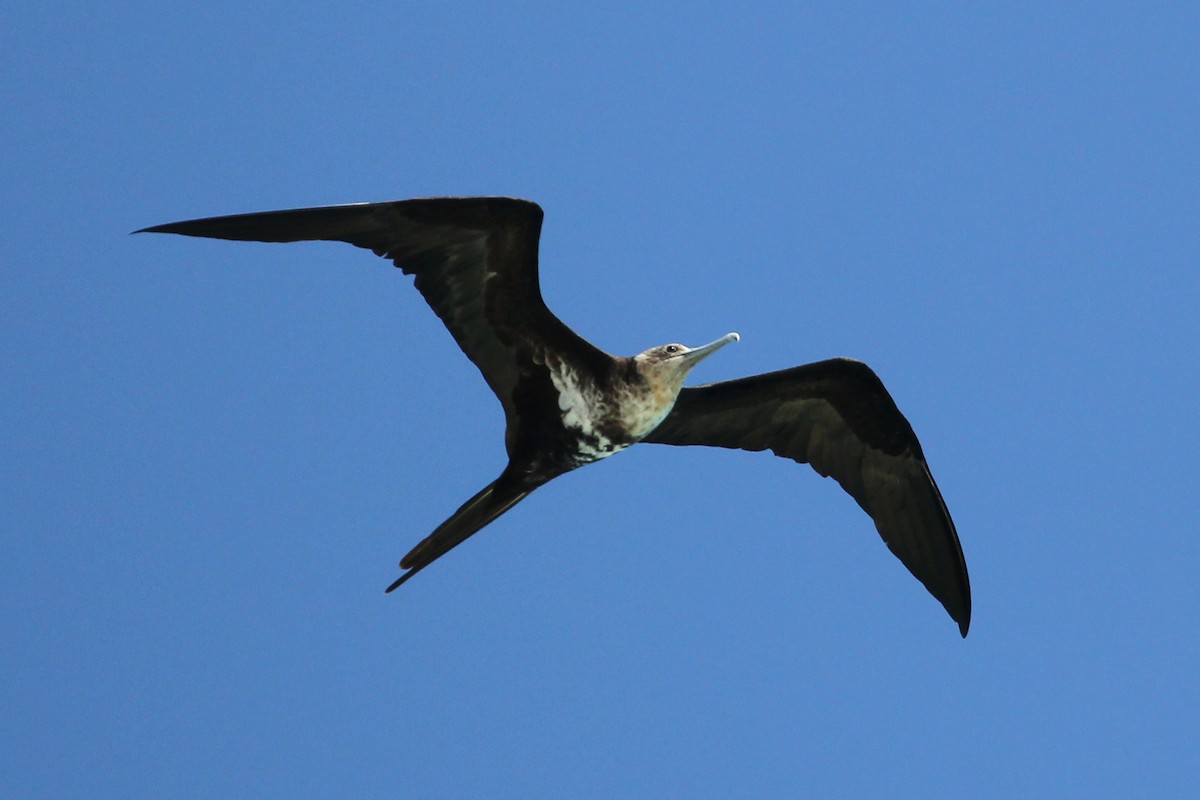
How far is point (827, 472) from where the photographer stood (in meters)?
6.53

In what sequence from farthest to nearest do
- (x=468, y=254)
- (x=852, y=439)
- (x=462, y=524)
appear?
(x=852, y=439) → (x=462, y=524) → (x=468, y=254)

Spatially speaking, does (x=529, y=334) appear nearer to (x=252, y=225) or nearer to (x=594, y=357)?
(x=594, y=357)

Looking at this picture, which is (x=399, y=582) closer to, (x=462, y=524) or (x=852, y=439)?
(x=462, y=524)

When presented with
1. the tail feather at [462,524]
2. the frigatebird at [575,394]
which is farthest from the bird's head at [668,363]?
the tail feather at [462,524]

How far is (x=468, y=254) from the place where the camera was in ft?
18.3

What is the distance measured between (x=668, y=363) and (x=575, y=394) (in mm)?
336

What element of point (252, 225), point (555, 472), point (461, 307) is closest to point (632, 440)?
point (555, 472)

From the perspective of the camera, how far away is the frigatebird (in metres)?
5.43

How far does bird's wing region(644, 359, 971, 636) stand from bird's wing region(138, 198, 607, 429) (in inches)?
27.9

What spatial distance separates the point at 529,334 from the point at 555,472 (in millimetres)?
482

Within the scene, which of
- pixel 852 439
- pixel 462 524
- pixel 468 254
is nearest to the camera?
pixel 468 254

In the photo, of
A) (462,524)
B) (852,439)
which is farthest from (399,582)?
(852,439)

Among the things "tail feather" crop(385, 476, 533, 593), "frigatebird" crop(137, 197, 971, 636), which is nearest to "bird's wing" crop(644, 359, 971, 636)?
"frigatebird" crop(137, 197, 971, 636)

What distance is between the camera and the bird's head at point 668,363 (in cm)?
588
